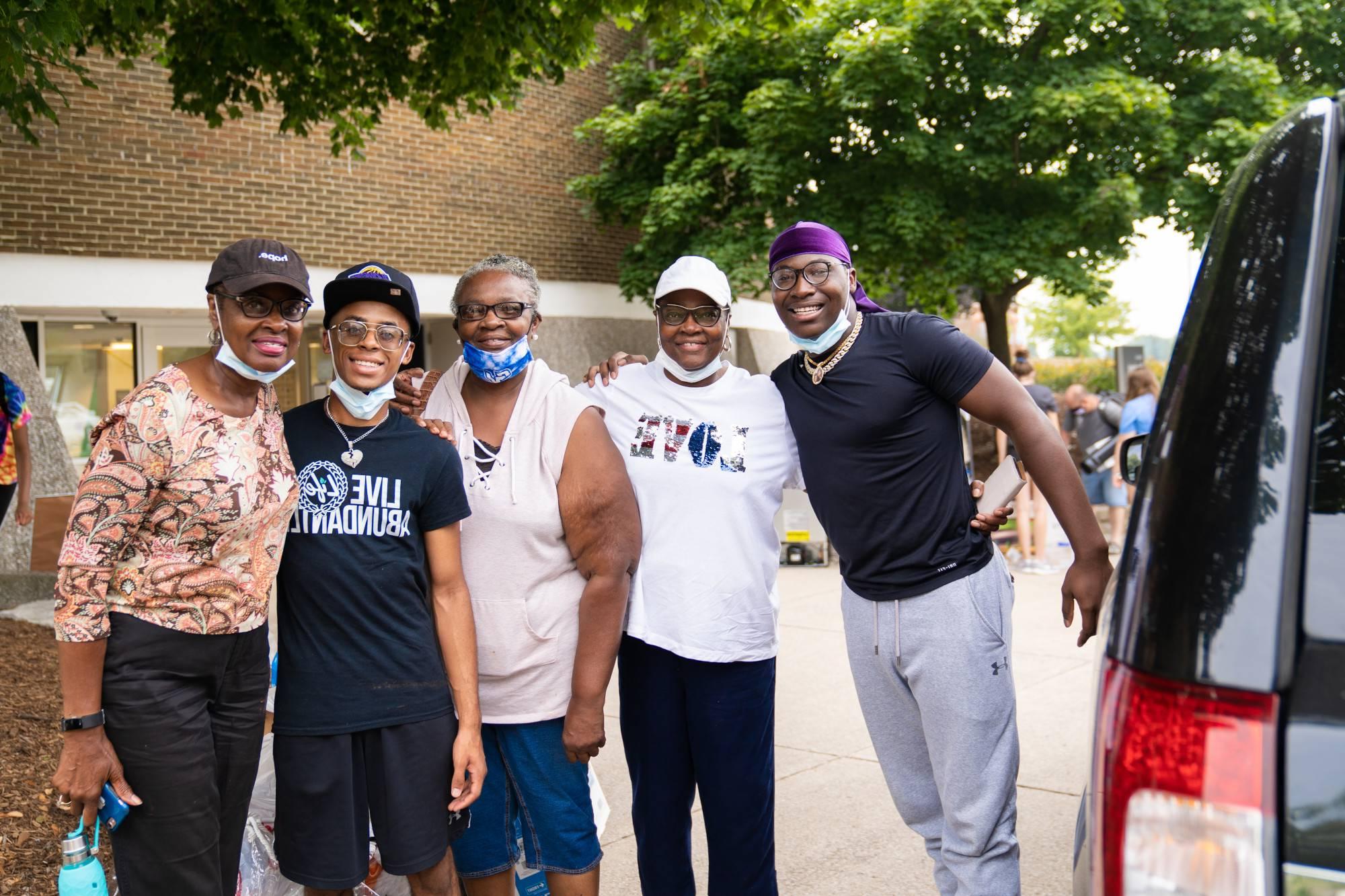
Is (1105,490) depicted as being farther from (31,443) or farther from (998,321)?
(31,443)

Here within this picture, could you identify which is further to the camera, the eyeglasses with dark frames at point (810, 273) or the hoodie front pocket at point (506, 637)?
the eyeglasses with dark frames at point (810, 273)

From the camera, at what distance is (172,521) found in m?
2.32

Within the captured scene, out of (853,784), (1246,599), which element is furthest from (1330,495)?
(853,784)

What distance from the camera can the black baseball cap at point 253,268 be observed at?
2.48m

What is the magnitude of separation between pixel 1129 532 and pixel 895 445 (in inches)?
52.7

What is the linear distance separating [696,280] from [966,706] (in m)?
1.30

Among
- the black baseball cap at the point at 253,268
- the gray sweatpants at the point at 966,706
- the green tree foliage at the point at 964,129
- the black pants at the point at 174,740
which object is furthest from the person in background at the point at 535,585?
the green tree foliage at the point at 964,129

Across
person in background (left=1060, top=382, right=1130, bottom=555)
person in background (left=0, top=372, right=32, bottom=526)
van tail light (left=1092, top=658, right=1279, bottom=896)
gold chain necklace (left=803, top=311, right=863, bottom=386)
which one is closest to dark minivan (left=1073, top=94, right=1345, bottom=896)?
van tail light (left=1092, top=658, right=1279, bottom=896)

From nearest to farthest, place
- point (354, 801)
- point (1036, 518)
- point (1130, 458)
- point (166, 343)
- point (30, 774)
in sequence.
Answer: point (354, 801)
point (1130, 458)
point (30, 774)
point (1036, 518)
point (166, 343)

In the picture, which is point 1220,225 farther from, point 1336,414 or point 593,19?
point 593,19

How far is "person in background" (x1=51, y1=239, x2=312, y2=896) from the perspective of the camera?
224 centimetres

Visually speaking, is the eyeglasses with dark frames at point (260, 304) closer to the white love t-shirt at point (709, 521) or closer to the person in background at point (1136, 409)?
the white love t-shirt at point (709, 521)

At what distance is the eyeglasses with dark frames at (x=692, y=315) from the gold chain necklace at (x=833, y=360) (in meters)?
0.30

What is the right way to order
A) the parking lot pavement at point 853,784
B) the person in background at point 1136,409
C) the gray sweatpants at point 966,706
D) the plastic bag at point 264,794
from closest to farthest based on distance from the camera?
1. the gray sweatpants at point 966,706
2. the plastic bag at point 264,794
3. the parking lot pavement at point 853,784
4. the person in background at point 1136,409
